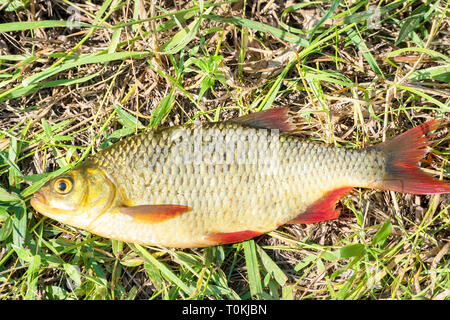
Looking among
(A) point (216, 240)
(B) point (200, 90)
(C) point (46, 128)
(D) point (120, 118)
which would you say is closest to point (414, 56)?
(B) point (200, 90)

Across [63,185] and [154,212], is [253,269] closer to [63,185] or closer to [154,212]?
[154,212]

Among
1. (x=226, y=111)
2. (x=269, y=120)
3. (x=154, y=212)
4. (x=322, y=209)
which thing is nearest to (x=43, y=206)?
(x=154, y=212)

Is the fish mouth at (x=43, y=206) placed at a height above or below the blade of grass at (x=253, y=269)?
above

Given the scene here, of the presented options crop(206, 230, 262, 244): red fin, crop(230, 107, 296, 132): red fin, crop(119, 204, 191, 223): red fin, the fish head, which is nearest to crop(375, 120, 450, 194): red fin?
crop(230, 107, 296, 132): red fin

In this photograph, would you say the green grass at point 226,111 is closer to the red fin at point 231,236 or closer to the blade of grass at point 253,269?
the blade of grass at point 253,269

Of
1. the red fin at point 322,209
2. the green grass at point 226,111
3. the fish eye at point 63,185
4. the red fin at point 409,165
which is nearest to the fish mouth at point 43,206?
the fish eye at point 63,185

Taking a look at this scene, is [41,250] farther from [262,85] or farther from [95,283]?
[262,85]

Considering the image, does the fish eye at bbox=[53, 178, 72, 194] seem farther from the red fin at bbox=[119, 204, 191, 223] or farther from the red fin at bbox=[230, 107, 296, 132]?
the red fin at bbox=[230, 107, 296, 132]
